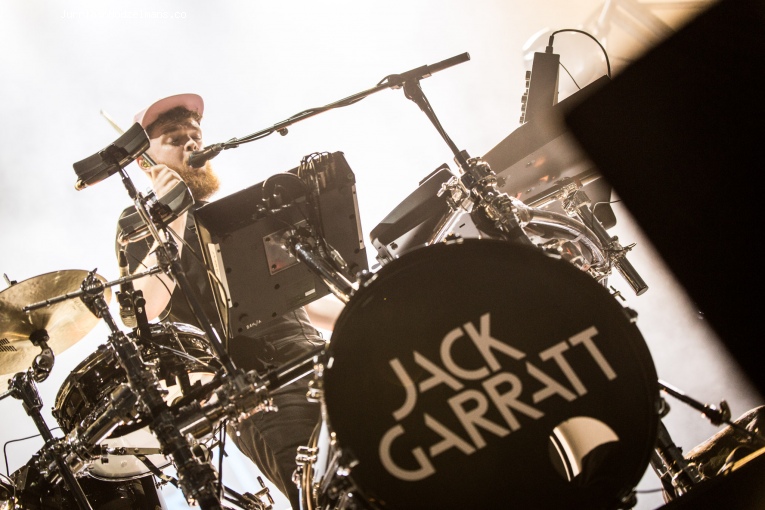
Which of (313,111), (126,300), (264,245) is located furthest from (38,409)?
(313,111)

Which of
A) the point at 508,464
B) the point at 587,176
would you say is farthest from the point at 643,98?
the point at 508,464

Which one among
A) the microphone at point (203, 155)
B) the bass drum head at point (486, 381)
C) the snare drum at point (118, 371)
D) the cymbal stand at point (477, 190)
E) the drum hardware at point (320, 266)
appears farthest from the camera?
the snare drum at point (118, 371)

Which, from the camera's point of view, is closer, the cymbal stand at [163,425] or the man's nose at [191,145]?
the cymbal stand at [163,425]

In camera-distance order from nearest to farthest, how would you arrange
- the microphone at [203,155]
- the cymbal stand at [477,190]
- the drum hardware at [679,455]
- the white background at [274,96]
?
1. the drum hardware at [679,455]
2. the cymbal stand at [477,190]
3. the microphone at [203,155]
4. the white background at [274,96]

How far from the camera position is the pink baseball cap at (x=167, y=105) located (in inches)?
130

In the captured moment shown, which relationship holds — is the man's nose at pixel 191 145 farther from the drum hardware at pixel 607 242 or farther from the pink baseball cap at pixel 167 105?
the drum hardware at pixel 607 242

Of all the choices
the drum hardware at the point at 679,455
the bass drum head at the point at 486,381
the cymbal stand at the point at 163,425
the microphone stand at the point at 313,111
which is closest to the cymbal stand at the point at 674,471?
the drum hardware at the point at 679,455

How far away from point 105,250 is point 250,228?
8.10 ft

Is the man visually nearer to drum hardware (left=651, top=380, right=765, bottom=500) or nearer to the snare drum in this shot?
the snare drum

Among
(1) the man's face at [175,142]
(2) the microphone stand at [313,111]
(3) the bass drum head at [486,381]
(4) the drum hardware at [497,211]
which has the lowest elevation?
(3) the bass drum head at [486,381]

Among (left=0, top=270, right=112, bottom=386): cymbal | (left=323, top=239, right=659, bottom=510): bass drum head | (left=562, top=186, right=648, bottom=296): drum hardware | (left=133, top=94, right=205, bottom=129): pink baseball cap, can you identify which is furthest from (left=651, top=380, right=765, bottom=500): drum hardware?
(left=133, top=94, right=205, bottom=129): pink baseball cap

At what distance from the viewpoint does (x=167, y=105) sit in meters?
3.35

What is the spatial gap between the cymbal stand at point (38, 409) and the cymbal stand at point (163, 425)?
2.07ft

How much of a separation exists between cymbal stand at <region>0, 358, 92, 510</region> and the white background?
1.44 m
